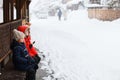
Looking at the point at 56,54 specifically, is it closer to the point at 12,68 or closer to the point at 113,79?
the point at 113,79

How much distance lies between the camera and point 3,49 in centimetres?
805

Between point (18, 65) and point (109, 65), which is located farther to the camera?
point (109, 65)

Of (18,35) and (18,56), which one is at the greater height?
(18,35)

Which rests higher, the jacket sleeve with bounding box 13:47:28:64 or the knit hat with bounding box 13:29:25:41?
the knit hat with bounding box 13:29:25:41

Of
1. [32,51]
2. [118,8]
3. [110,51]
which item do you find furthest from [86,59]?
[118,8]

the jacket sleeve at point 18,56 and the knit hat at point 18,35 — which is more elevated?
the knit hat at point 18,35

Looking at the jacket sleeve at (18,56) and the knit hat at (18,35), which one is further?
the knit hat at (18,35)

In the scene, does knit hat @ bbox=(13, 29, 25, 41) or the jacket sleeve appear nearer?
the jacket sleeve

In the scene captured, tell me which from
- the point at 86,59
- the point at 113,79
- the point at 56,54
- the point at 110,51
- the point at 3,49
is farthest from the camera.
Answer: the point at 110,51

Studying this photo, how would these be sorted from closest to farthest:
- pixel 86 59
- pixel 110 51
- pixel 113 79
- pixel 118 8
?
pixel 113 79, pixel 86 59, pixel 110 51, pixel 118 8

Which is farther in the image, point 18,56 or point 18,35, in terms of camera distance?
point 18,35

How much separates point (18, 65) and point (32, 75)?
1.31 ft

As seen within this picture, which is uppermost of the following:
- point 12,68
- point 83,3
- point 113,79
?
point 83,3

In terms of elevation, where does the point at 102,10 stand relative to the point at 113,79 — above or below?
above
